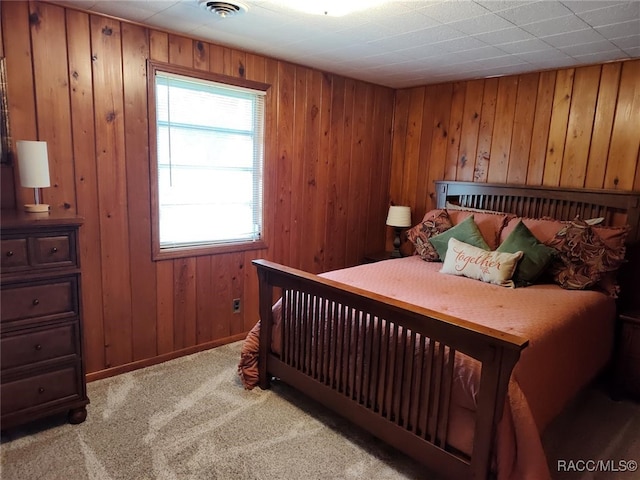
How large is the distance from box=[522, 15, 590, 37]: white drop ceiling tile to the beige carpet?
2189 millimetres

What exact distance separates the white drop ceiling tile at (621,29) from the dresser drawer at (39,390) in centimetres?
336

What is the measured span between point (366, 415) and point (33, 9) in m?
2.70

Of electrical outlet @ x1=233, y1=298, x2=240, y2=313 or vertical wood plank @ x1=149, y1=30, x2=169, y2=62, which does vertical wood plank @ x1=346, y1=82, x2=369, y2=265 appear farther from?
vertical wood plank @ x1=149, y1=30, x2=169, y2=62

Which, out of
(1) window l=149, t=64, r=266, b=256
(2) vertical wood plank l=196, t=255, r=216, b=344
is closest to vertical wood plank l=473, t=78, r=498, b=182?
(1) window l=149, t=64, r=266, b=256

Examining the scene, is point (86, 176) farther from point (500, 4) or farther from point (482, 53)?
point (482, 53)

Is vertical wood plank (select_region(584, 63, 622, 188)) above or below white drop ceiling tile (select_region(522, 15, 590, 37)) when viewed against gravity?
below

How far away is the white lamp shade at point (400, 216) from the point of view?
13.0ft

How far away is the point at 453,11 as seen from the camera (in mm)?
2166

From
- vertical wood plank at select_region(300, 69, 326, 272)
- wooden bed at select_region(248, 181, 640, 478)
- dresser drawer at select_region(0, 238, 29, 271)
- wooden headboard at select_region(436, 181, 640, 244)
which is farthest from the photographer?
vertical wood plank at select_region(300, 69, 326, 272)

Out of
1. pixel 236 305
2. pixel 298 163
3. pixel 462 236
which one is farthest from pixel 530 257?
pixel 236 305

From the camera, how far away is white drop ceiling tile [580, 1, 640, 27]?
6.63 ft

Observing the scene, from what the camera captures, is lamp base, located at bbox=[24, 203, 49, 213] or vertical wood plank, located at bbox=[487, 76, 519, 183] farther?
vertical wood plank, located at bbox=[487, 76, 519, 183]

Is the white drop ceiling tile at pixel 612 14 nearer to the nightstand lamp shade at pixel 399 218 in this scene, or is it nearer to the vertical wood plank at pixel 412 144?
the vertical wood plank at pixel 412 144

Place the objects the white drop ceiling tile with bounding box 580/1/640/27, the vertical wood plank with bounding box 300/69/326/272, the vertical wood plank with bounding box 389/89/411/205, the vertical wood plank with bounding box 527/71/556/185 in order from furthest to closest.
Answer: the vertical wood plank with bounding box 389/89/411/205 < the vertical wood plank with bounding box 300/69/326/272 < the vertical wood plank with bounding box 527/71/556/185 < the white drop ceiling tile with bounding box 580/1/640/27
